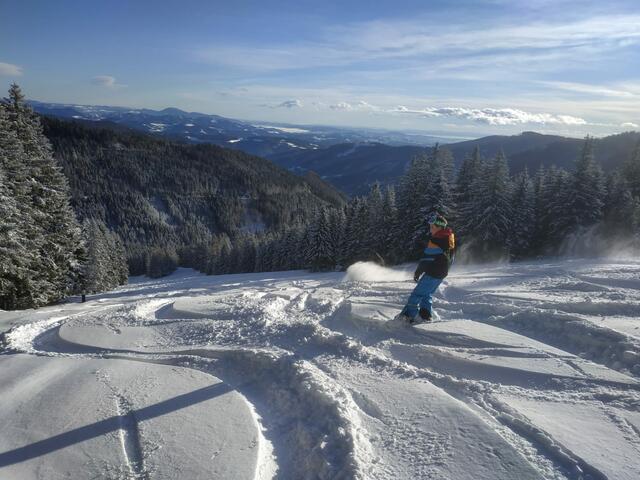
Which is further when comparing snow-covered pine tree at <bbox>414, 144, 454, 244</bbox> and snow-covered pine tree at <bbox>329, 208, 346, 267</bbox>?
snow-covered pine tree at <bbox>329, 208, 346, 267</bbox>

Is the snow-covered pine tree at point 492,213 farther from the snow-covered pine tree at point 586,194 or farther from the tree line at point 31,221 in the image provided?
the tree line at point 31,221

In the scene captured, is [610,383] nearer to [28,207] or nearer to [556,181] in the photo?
[28,207]

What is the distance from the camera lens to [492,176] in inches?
1452

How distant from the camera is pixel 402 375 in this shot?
18.1 ft

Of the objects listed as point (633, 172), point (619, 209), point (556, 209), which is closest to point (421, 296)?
point (556, 209)

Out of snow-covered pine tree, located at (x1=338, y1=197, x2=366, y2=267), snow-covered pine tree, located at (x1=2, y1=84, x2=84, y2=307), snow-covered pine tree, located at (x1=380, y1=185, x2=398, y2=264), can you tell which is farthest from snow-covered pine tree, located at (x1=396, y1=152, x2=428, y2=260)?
snow-covered pine tree, located at (x1=2, y1=84, x2=84, y2=307)

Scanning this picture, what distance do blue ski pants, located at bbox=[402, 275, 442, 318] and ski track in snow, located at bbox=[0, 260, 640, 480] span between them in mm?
397

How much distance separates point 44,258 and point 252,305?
725 inches

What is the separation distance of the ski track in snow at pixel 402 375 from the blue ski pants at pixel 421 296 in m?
0.40

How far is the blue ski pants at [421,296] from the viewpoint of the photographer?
7656mm

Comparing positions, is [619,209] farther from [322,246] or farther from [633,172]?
[322,246]

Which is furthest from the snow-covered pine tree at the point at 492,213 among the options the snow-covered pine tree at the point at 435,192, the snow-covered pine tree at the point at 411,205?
the snow-covered pine tree at the point at 411,205

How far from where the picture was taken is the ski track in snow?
3807 mm

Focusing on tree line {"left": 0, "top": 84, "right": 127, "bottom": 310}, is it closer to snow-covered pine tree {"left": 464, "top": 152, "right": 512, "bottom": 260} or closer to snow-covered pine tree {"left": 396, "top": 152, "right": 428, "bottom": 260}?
snow-covered pine tree {"left": 396, "top": 152, "right": 428, "bottom": 260}
